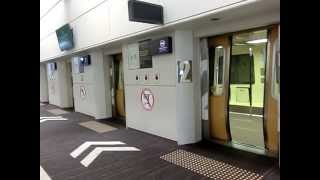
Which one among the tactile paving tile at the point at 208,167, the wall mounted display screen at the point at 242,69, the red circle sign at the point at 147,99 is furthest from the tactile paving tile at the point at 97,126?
the wall mounted display screen at the point at 242,69

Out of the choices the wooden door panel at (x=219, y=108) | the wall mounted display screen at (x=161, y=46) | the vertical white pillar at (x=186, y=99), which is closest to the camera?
the wooden door panel at (x=219, y=108)

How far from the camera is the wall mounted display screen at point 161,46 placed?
16.5 ft

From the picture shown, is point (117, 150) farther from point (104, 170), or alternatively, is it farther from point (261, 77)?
point (261, 77)

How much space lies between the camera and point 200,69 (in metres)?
5.00

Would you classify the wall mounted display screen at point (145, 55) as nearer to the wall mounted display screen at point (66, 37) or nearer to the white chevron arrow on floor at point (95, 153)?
the white chevron arrow on floor at point (95, 153)

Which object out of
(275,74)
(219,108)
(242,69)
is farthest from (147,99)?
(275,74)

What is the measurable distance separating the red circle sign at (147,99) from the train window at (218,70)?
5.10 feet

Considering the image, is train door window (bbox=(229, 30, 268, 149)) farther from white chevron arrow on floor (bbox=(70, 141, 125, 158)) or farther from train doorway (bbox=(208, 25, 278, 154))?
white chevron arrow on floor (bbox=(70, 141, 125, 158))

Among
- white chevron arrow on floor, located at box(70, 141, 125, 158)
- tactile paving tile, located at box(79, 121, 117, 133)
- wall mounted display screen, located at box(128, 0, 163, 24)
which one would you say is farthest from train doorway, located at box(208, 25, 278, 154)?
Answer: tactile paving tile, located at box(79, 121, 117, 133)

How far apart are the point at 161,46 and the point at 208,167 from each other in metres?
2.55

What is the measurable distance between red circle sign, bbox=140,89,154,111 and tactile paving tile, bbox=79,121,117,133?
134 centimetres

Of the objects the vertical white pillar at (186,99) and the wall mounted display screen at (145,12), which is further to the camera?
the vertical white pillar at (186,99)
